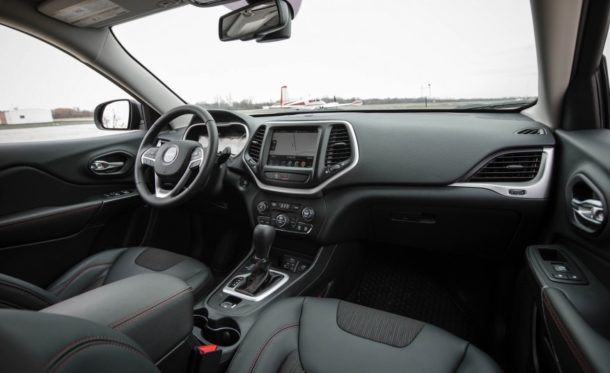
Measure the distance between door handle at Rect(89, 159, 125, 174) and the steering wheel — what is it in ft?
1.45

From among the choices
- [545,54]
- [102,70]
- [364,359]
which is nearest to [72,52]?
[102,70]

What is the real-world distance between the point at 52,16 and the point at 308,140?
5.28 feet

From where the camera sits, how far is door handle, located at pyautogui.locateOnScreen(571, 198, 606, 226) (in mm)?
1183

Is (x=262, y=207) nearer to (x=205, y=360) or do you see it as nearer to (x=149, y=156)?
(x=149, y=156)

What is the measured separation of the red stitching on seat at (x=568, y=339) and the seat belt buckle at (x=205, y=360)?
3.54 feet

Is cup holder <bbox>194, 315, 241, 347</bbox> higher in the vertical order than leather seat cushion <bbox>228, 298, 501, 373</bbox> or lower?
lower

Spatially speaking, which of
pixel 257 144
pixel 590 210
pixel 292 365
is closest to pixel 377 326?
pixel 292 365

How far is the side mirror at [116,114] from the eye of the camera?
2658 mm

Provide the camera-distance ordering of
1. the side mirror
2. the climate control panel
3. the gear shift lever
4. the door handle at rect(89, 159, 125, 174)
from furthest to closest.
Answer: the side mirror < the door handle at rect(89, 159, 125, 174) < the climate control panel < the gear shift lever

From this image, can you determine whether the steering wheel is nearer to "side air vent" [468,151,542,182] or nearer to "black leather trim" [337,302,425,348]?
"black leather trim" [337,302,425,348]

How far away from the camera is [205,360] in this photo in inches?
49.3

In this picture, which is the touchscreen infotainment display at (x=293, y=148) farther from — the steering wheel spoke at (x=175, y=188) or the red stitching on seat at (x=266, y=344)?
the red stitching on seat at (x=266, y=344)

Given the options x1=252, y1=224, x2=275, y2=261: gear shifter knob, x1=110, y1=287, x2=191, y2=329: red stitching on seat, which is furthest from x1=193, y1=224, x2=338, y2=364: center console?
x1=110, y1=287, x2=191, y2=329: red stitching on seat

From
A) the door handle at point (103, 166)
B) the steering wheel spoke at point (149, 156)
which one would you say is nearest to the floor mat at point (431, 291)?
the steering wheel spoke at point (149, 156)
